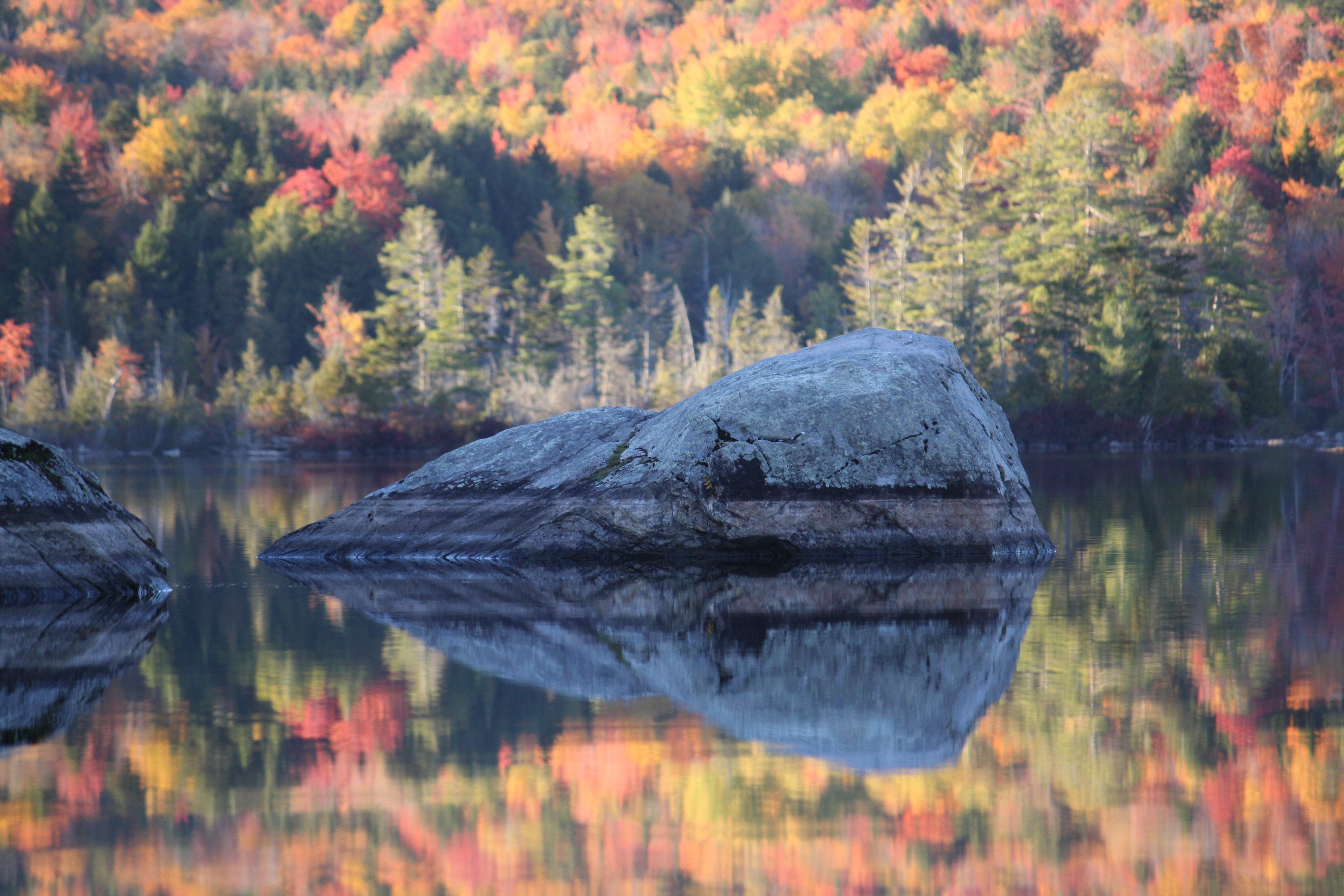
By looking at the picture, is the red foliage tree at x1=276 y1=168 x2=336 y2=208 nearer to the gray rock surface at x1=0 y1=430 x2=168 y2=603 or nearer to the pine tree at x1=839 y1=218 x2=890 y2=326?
the pine tree at x1=839 y1=218 x2=890 y2=326

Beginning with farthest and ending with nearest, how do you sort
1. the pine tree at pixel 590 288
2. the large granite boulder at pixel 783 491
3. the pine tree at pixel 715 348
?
the pine tree at pixel 590 288, the pine tree at pixel 715 348, the large granite boulder at pixel 783 491

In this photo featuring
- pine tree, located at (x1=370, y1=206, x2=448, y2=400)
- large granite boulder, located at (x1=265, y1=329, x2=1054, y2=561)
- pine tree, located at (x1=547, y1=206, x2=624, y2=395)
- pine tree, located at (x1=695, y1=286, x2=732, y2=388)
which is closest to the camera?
large granite boulder, located at (x1=265, y1=329, x2=1054, y2=561)

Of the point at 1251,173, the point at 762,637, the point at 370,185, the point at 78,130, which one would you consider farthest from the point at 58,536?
the point at 78,130

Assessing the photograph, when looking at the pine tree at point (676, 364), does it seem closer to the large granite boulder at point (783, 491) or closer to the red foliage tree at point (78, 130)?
the red foliage tree at point (78, 130)

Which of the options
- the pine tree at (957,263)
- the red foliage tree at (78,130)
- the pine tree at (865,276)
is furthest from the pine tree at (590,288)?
the red foliage tree at (78,130)

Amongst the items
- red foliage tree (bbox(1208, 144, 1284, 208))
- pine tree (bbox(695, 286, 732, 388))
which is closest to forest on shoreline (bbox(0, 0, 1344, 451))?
red foliage tree (bbox(1208, 144, 1284, 208))

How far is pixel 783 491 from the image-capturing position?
1037 cm

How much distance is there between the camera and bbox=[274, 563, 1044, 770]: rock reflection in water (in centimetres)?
500

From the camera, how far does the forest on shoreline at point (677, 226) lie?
141ft

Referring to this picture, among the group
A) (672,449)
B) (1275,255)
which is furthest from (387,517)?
(1275,255)

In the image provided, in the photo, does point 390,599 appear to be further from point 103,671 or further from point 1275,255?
point 1275,255

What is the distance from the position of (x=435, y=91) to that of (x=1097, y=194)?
64242mm

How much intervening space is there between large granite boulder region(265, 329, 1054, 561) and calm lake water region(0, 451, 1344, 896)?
7.22ft

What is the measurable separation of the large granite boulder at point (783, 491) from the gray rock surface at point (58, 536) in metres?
2.25
